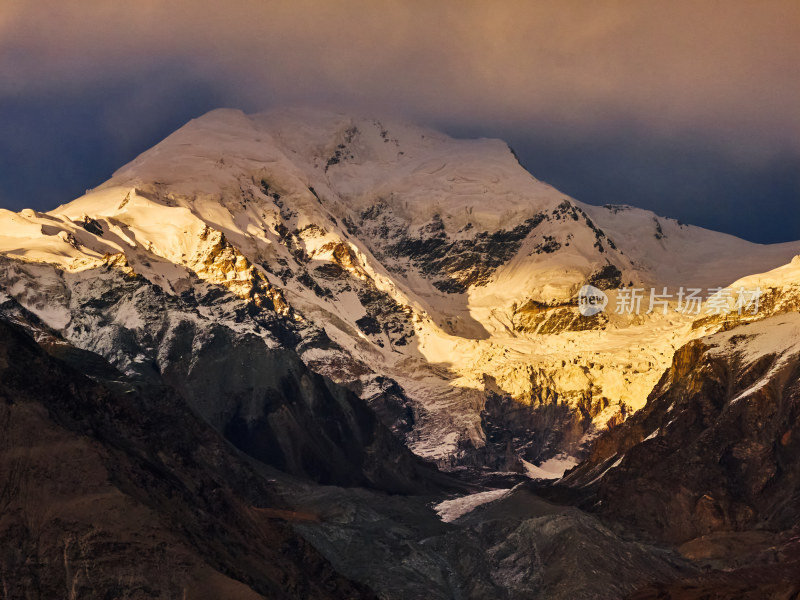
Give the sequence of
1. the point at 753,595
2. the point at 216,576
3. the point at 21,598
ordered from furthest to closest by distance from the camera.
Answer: the point at 753,595 → the point at 216,576 → the point at 21,598

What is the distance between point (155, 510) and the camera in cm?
16838

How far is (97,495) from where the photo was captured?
163m

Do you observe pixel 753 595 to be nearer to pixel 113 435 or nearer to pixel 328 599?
pixel 328 599

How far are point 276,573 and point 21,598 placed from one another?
3982 cm

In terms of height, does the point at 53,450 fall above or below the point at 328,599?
above

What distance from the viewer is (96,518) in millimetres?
159625

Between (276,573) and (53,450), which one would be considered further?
(276,573)

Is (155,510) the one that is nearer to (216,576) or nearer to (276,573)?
(216,576)

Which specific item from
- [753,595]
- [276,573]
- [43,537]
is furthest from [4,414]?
[753,595]

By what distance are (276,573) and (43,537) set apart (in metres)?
35.3

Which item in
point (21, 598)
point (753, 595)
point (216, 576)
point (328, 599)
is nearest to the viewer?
point (21, 598)

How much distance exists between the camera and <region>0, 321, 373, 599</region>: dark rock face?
509ft

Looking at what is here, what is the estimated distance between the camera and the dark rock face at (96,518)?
155125 mm

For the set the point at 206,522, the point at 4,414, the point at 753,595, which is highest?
the point at 4,414
